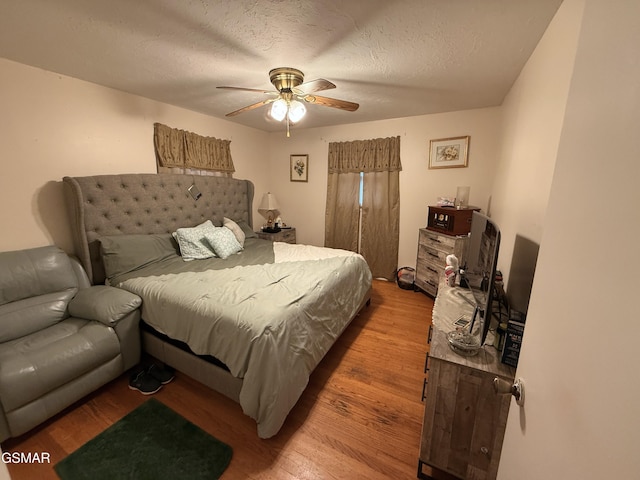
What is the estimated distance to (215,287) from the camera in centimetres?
188

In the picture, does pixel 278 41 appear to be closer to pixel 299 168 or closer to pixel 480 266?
pixel 480 266

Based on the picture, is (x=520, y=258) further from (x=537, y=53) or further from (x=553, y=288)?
(x=537, y=53)

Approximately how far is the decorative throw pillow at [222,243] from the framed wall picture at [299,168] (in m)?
1.82

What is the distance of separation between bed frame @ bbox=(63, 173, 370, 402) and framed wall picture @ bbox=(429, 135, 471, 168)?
9.39 ft

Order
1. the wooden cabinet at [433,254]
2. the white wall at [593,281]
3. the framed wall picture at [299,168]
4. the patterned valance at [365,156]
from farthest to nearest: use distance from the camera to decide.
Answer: the framed wall picture at [299,168] → the patterned valance at [365,156] → the wooden cabinet at [433,254] → the white wall at [593,281]

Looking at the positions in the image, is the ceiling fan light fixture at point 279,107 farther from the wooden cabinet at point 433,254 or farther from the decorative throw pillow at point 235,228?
the wooden cabinet at point 433,254

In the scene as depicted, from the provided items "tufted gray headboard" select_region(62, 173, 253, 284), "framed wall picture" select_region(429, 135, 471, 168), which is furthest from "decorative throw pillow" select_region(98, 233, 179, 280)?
"framed wall picture" select_region(429, 135, 471, 168)

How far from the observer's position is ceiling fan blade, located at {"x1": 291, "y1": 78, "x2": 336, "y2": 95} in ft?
5.68

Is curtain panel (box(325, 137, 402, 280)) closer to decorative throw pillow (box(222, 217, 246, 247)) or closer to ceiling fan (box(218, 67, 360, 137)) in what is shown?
decorative throw pillow (box(222, 217, 246, 247))

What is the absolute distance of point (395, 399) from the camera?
177cm

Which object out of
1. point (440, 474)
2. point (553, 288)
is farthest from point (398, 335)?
point (553, 288)

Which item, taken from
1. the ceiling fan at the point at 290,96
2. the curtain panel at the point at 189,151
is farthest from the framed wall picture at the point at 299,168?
the ceiling fan at the point at 290,96

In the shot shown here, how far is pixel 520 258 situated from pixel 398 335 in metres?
1.34

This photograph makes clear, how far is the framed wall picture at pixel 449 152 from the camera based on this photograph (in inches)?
125
